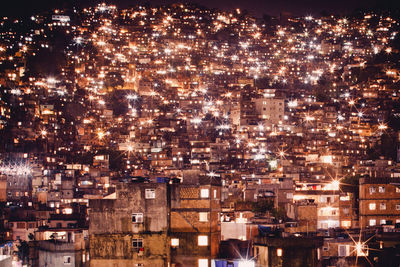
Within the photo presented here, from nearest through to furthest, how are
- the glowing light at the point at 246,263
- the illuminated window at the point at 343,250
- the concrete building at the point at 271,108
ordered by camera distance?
the glowing light at the point at 246,263 < the illuminated window at the point at 343,250 < the concrete building at the point at 271,108

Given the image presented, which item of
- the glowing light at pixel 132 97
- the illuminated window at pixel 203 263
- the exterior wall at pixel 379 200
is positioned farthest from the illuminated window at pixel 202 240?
the glowing light at pixel 132 97

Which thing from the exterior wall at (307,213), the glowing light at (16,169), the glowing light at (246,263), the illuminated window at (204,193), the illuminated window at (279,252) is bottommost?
the glowing light at (246,263)

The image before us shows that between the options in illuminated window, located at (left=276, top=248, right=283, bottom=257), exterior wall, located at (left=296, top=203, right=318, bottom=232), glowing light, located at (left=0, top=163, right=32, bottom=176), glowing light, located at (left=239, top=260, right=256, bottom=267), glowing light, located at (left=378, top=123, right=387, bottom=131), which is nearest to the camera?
glowing light, located at (left=239, top=260, right=256, bottom=267)

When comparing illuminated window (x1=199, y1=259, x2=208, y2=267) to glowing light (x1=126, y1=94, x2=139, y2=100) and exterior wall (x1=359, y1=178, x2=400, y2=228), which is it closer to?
exterior wall (x1=359, y1=178, x2=400, y2=228)

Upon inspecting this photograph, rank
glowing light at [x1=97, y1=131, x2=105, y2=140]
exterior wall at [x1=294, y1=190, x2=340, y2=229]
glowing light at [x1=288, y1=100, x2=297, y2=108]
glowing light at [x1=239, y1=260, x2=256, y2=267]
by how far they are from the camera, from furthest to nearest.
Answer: glowing light at [x1=288, y1=100, x2=297, y2=108], glowing light at [x1=97, y1=131, x2=105, y2=140], exterior wall at [x1=294, y1=190, x2=340, y2=229], glowing light at [x1=239, y1=260, x2=256, y2=267]

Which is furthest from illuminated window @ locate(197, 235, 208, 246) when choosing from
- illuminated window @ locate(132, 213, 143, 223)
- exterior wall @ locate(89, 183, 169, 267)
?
illuminated window @ locate(132, 213, 143, 223)

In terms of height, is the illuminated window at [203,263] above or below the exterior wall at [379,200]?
below

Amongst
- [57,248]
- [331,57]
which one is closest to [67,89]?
[331,57]

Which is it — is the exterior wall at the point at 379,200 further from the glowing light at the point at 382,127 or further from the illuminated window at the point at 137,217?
the glowing light at the point at 382,127

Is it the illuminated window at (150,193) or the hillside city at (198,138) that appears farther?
the hillside city at (198,138)

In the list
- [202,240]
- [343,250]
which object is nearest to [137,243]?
[202,240]

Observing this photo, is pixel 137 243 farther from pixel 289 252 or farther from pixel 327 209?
pixel 327 209
